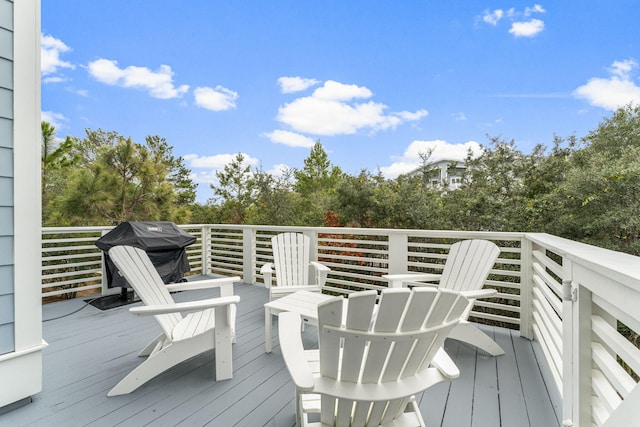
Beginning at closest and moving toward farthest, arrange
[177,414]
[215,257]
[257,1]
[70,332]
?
[177,414], [70,332], [215,257], [257,1]

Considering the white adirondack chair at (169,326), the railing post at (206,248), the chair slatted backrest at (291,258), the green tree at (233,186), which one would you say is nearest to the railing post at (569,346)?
the white adirondack chair at (169,326)

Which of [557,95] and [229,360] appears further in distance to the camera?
[557,95]

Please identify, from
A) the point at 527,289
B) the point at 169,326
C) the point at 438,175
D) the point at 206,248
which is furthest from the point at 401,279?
the point at 438,175

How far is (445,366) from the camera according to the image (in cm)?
136

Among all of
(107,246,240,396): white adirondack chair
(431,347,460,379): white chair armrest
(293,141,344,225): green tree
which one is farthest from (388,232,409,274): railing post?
(293,141,344,225): green tree

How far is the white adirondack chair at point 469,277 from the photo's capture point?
103 inches

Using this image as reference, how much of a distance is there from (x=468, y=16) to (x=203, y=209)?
29.8ft

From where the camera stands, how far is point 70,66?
1223cm

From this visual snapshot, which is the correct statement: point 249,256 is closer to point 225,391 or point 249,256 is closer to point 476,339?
point 225,391

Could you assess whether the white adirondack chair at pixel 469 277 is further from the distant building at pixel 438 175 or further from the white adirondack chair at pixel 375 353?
the distant building at pixel 438 175

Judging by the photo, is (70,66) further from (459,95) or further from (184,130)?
(459,95)

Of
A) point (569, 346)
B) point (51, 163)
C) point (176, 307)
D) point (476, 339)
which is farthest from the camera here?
point (51, 163)

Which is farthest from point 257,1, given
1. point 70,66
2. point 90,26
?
point 70,66

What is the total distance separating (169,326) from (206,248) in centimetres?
356
